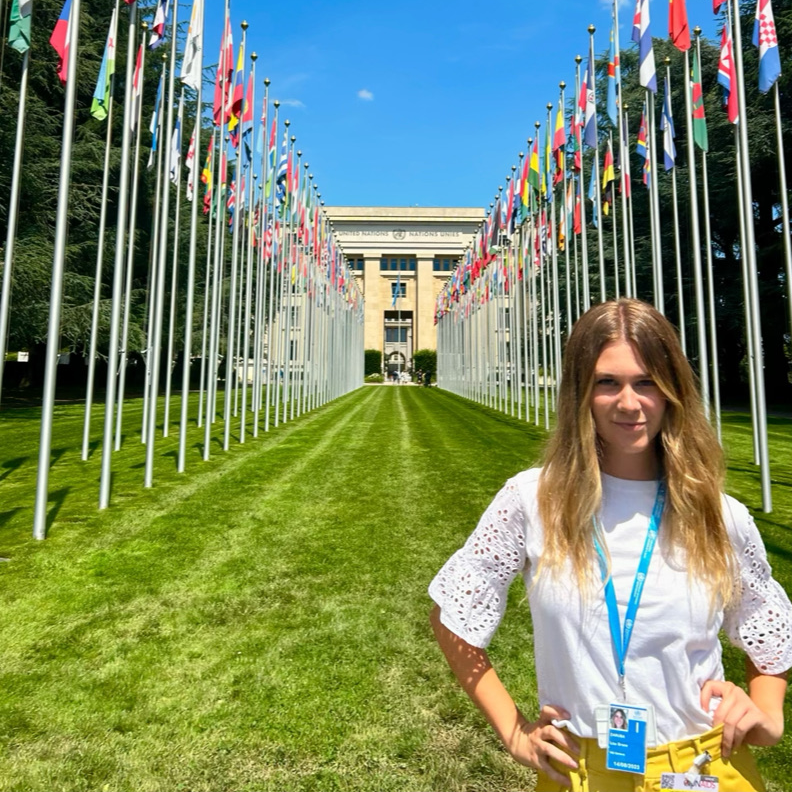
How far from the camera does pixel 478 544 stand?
152 cm

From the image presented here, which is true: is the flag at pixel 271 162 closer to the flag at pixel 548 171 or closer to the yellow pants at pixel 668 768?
the flag at pixel 548 171

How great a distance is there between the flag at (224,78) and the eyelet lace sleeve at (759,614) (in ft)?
37.7

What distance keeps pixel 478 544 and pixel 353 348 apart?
45.4 meters

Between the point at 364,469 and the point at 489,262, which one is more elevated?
the point at 489,262

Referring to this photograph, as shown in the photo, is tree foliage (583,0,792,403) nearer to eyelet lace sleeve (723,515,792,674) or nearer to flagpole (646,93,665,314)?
flagpole (646,93,665,314)

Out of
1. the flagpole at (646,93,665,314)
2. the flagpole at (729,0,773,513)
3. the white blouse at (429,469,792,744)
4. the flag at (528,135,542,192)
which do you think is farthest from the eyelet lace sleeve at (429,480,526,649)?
the flag at (528,135,542,192)

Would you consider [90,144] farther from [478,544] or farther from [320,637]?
[478,544]

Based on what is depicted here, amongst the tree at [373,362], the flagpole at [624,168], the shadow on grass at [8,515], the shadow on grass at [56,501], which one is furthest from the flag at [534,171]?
the tree at [373,362]

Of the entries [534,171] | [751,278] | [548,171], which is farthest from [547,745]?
[534,171]

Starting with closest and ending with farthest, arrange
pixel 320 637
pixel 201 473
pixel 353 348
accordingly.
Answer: pixel 320 637 → pixel 201 473 → pixel 353 348

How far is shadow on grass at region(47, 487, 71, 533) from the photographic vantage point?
7051 mm

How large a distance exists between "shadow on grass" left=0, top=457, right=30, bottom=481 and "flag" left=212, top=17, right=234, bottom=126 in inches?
267

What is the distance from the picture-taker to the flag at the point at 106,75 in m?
8.36

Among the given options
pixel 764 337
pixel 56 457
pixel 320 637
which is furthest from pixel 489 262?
pixel 320 637
